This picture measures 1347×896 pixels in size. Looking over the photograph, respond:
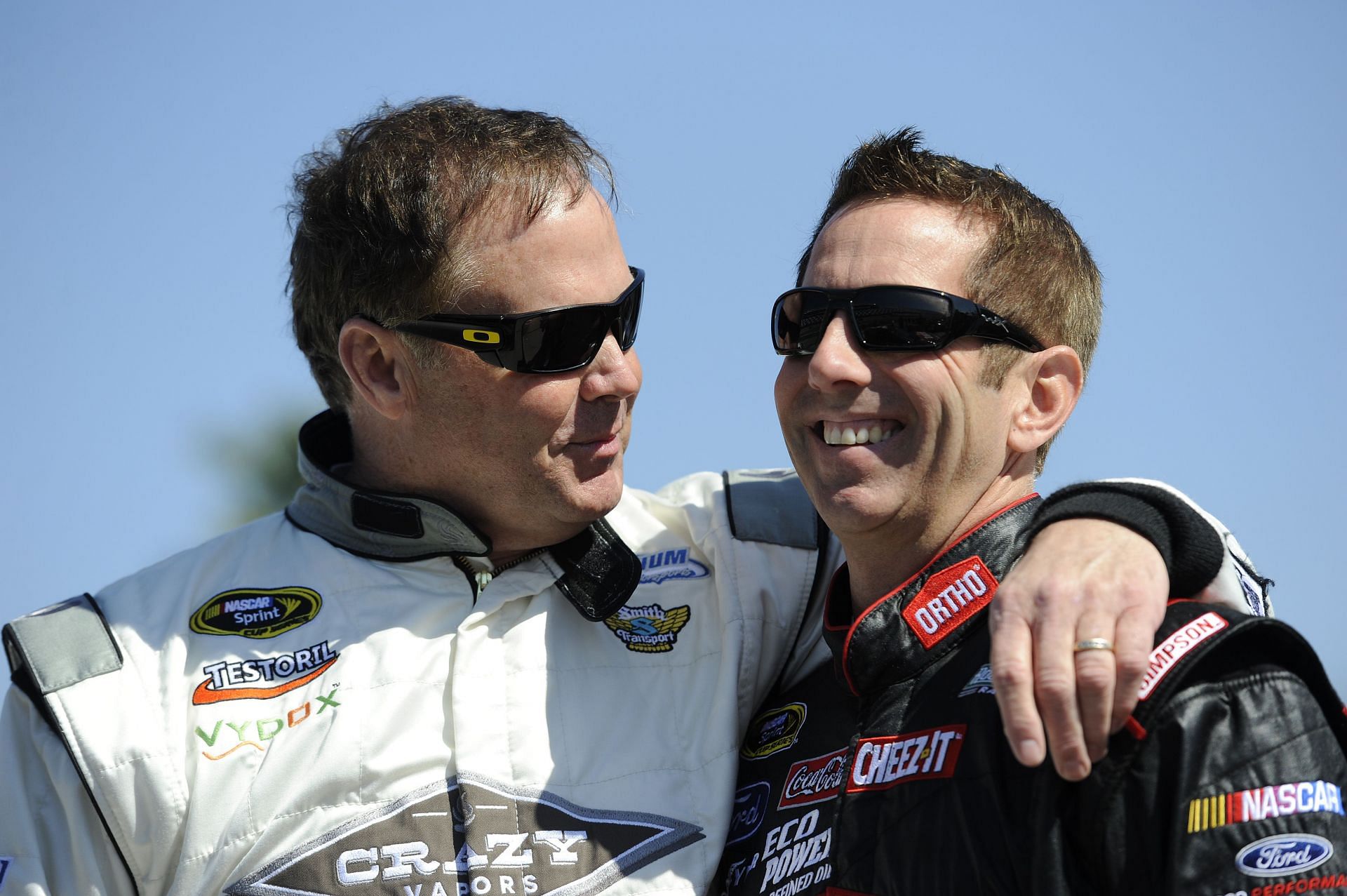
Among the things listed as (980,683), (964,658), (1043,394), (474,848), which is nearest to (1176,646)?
(980,683)

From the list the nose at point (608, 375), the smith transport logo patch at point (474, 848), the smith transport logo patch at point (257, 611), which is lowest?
the smith transport logo patch at point (474, 848)

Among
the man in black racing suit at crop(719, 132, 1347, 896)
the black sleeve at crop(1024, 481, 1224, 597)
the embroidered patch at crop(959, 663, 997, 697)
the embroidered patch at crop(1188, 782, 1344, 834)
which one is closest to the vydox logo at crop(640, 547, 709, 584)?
the man in black racing suit at crop(719, 132, 1347, 896)

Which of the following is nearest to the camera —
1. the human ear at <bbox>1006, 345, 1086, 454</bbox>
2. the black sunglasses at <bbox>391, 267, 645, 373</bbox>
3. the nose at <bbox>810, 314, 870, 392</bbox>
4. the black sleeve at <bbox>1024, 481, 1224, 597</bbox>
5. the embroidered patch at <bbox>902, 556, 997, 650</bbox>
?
the black sleeve at <bbox>1024, 481, 1224, 597</bbox>

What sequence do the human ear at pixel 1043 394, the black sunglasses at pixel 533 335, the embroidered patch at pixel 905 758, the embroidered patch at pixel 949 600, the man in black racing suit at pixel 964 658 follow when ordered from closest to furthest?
the man in black racing suit at pixel 964 658
the embroidered patch at pixel 905 758
the embroidered patch at pixel 949 600
the human ear at pixel 1043 394
the black sunglasses at pixel 533 335

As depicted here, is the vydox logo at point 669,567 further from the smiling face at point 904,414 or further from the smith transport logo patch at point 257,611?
the smith transport logo patch at point 257,611

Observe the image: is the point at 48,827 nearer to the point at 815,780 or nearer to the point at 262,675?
the point at 262,675

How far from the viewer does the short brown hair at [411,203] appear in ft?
12.2

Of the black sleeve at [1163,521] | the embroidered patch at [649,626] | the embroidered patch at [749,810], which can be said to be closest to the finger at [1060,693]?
the black sleeve at [1163,521]

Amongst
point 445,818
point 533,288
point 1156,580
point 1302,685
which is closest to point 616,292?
point 533,288

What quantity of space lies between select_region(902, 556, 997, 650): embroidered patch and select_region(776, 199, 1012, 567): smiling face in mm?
180

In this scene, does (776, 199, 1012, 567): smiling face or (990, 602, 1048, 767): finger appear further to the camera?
(776, 199, 1012, 567): smiling face

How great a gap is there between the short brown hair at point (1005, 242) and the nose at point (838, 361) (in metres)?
0.30

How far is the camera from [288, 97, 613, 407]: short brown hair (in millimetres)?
3705

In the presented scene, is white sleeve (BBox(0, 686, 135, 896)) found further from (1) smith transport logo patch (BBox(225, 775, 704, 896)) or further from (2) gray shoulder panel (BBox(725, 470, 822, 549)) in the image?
(2) gray shoulder panel (BBox(725, 470, 822, 549))
